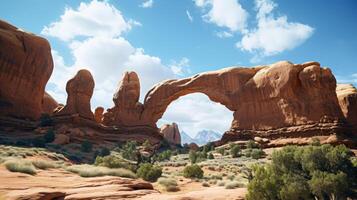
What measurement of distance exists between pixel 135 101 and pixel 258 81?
2166 cm

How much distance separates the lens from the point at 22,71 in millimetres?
47562

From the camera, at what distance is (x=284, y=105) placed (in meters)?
42.1

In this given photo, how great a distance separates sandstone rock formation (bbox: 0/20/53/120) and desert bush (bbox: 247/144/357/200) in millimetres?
41059

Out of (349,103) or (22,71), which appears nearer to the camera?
(349,103)

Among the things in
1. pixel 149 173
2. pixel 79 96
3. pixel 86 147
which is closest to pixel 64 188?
pixel 149 173

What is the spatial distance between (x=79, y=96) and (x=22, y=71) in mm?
8954

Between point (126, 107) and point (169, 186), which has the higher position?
point (126, 107)

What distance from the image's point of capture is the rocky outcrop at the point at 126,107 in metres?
53.7

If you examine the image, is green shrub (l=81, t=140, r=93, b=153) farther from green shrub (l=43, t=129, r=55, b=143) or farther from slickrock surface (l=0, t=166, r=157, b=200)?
slickrock surface (l=0, t=166, r=157, b=200)

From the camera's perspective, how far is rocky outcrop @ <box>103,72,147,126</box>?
53.7m

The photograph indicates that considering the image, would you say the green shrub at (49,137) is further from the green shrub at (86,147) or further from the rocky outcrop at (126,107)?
the rocky outcrop at (126,107)

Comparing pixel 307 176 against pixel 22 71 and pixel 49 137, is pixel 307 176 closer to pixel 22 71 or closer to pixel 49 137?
pixel 49 137

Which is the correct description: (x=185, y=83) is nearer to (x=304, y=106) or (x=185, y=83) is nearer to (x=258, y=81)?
(x=258, y=81)

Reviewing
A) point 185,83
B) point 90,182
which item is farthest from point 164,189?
point 185,83
